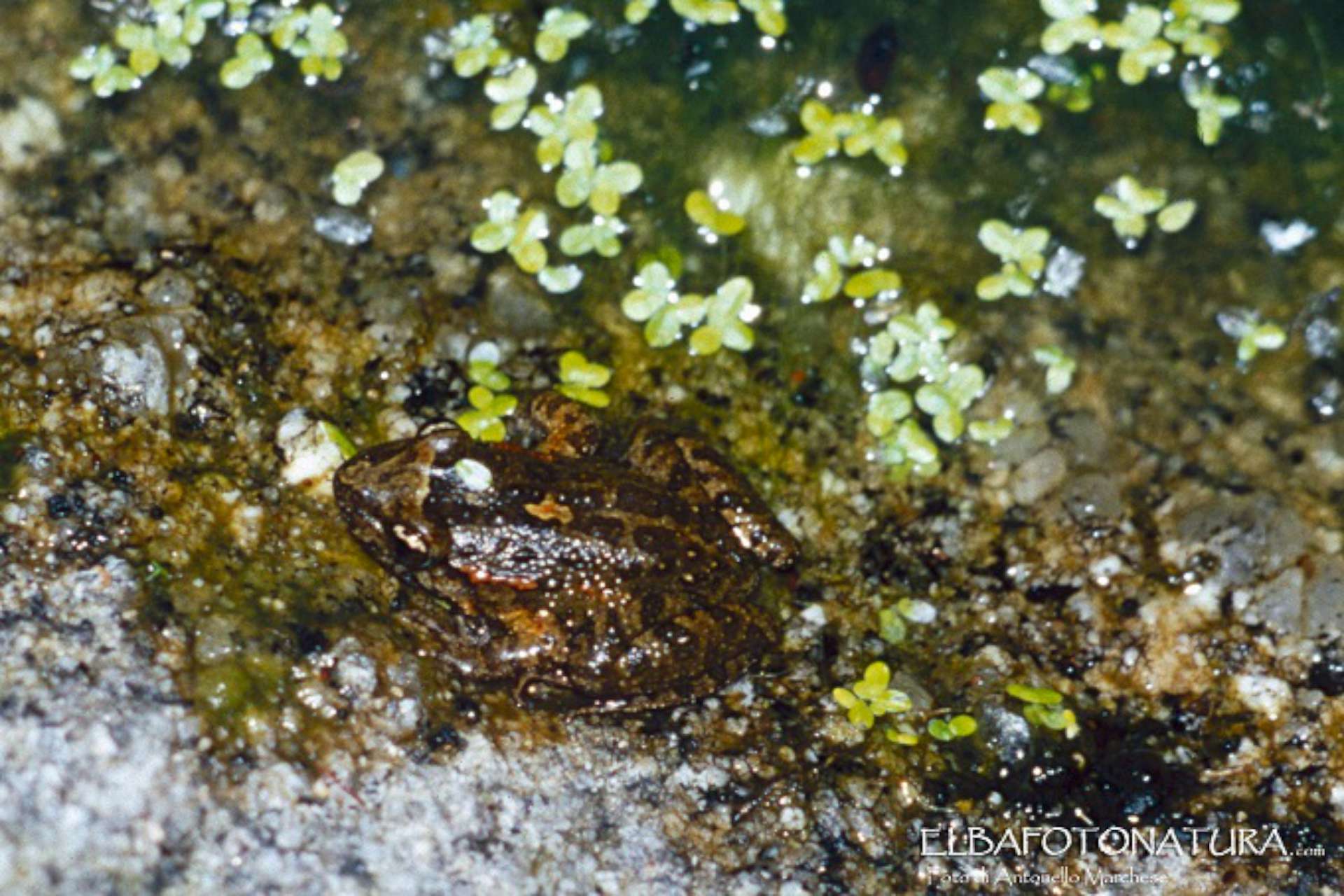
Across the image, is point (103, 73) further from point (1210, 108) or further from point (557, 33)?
point (1210, 108)

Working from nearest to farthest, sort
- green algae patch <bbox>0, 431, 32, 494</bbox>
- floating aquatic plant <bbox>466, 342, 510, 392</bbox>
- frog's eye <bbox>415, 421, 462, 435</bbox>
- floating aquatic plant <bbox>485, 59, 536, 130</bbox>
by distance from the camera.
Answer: green algae patch <bbox>0, 431, 32, 494</bbox> → frog's eye <bbox>415, 421, 462, 435</bbox> → floating aquatic plant <bbox>466, 342, 510, 392</bbox> → floating aquatic plant <bbox>485, 59, 536, 130</bbox>

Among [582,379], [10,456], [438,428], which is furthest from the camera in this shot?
[582,379]

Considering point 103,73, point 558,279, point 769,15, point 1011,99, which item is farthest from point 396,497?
point 1011,99

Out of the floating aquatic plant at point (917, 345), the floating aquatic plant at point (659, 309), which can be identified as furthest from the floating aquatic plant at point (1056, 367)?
the floating aquatic plant at point (659, 309)

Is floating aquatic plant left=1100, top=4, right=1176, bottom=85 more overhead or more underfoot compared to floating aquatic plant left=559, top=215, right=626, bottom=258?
more overhead

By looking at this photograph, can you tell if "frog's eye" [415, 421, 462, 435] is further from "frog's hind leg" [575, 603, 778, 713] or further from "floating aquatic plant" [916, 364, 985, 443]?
"floating aquatic plant" [916, 364, 985, 443]

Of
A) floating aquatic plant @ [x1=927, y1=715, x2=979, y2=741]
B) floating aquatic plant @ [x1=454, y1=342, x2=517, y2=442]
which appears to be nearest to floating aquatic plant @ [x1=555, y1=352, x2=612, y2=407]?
floating aquatic plant @ [x1=454, y1=342, x2=517, y2=442]
